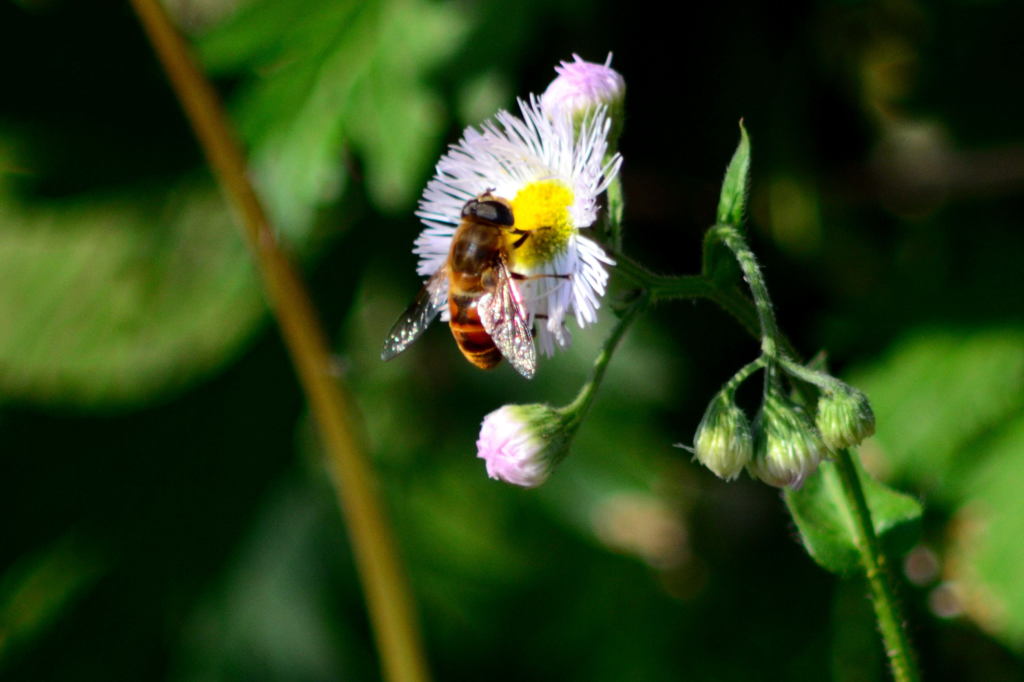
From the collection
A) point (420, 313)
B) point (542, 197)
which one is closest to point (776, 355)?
point (542, 197)

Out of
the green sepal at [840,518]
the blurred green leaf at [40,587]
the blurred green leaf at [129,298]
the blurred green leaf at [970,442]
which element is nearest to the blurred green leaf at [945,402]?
the blurred green leaf at [970,442]

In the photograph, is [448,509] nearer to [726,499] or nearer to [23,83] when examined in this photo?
[726,499]

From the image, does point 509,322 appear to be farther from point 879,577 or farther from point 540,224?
point 879,577

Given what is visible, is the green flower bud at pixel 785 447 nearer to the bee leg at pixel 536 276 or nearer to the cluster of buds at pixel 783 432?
the cluster of buds at pixel 783 432

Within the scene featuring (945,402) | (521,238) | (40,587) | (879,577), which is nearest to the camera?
(879,577)

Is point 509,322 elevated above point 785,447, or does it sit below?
above

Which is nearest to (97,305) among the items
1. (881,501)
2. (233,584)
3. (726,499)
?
(233,584)

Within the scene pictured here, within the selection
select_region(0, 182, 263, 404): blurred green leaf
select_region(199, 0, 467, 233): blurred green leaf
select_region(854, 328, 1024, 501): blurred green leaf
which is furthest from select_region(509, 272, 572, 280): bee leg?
select_region(0, 182, 263, 404): blurred green leaf
